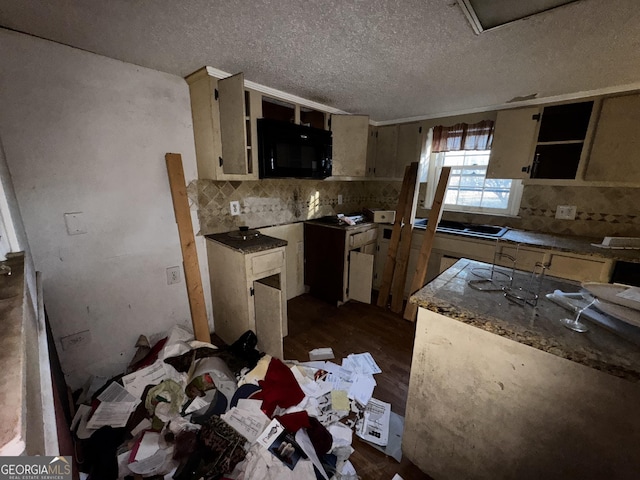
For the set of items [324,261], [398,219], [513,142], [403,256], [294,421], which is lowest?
[294,421]

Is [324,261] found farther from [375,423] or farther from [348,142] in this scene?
[375,423]

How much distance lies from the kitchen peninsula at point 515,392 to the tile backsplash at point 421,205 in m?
1.64

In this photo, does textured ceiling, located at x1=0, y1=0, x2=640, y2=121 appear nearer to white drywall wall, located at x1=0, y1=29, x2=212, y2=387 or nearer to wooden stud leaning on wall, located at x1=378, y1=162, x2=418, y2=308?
white drywall wall, located at x1=0, y1=29, x2=212, y2=387

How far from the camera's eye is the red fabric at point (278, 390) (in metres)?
1.52

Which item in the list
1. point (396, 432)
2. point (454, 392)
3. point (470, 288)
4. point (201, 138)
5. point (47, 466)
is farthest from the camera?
point (201, 138)

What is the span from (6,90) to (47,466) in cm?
181

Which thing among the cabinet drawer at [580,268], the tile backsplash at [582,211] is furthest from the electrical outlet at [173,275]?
the tile backsplash at [582,211]

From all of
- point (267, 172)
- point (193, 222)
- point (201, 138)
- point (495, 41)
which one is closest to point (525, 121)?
point (495, 41)

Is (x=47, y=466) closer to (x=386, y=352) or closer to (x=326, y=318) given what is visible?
(x=386, y=352)

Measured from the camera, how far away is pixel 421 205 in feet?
10.4

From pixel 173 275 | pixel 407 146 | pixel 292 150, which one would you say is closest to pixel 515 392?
pixel 292 150

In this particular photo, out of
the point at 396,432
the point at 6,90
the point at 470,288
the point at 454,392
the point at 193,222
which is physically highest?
the point at 6,90

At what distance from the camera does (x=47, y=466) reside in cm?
53

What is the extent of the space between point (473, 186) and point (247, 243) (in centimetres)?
254
